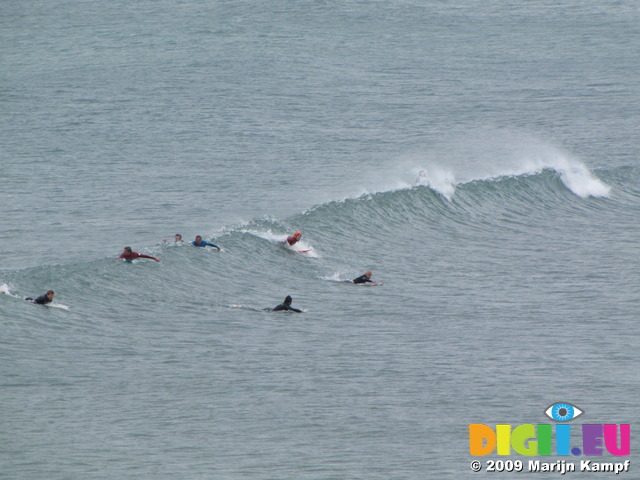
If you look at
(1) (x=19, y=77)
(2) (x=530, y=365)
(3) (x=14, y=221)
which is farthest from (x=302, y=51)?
(2) (x=530, y=365)

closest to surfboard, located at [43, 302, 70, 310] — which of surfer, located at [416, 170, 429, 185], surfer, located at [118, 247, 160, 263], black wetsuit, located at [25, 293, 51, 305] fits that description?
black wetsuit, located at [25, 293, 51, 305]

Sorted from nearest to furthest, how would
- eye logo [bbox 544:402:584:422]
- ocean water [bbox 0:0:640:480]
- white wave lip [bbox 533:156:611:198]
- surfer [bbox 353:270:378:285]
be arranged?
ocean water [bbox 0:0:640:480] < eye logo [bbox 544:402:584:422] < surfer [bbox 353:270:378:285] < white wave lip [bbox 533:156:611:198]

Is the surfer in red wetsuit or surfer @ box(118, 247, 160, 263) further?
the surfer in red wetsuit

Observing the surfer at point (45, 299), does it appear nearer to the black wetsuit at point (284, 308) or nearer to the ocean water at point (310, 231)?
the ocean water at point (310, 231)

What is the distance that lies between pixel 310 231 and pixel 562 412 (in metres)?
22.4

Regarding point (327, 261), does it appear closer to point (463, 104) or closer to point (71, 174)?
point (71, 174)

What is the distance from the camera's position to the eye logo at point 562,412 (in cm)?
3133

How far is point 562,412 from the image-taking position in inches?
1246

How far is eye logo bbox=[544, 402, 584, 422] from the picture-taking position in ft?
103

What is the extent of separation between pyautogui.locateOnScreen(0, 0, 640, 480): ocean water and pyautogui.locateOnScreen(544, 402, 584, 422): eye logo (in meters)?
0.32

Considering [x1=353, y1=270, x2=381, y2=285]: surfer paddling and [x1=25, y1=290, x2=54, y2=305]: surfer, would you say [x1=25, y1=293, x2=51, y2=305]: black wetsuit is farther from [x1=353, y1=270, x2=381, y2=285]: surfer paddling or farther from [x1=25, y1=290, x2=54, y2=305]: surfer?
[x1=353, y1=270, x2=381, y2=285]: surfer paddling

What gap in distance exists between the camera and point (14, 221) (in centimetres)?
5316

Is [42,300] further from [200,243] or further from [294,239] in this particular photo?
[294,239]

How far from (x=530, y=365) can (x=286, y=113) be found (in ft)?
158
